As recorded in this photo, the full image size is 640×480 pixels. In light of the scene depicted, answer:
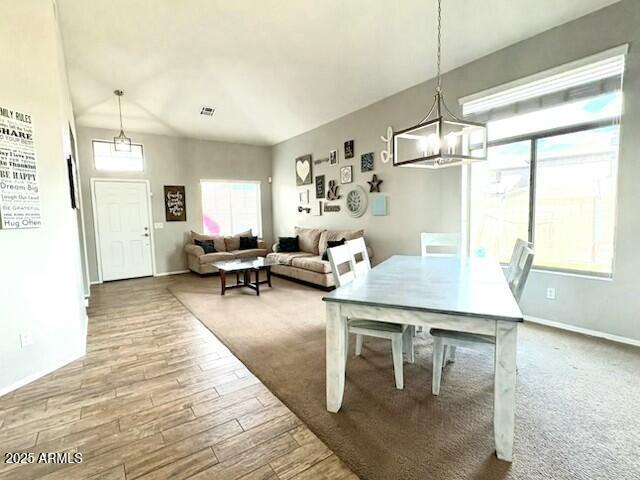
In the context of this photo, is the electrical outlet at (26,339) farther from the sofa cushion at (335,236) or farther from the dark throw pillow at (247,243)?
the dark throw pillow at (247,243)

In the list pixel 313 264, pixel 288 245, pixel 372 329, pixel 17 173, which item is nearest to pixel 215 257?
pixel 288 245

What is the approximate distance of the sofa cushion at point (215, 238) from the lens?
6.68m

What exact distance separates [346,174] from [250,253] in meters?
2.74

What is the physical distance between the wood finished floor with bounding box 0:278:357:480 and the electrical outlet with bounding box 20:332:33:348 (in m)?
0.30

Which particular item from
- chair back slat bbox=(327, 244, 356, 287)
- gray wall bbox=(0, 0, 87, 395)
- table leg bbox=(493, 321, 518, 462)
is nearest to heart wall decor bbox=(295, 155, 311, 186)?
chair back slat bbox=(327, 244, 356, 287)

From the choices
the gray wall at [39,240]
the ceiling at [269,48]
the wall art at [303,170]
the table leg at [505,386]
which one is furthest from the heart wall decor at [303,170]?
the table leg at [505,386]

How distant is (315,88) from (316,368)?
4226 millimetres

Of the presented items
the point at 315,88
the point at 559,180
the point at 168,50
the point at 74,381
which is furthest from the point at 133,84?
the point at 559,180

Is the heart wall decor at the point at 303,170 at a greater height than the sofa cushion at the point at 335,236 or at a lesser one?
greater

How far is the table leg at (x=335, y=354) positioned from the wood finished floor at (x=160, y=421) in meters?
0.25

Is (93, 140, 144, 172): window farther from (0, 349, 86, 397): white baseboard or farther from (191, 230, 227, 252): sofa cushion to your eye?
(0, 349, 86, 397): white baseboard

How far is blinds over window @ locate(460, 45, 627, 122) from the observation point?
111 inches

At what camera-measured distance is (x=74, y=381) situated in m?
2.43

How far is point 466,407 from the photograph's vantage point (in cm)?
198
